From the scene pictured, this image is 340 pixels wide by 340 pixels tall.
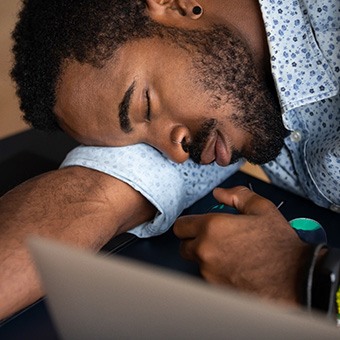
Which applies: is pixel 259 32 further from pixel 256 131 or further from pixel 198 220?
pixel 198 220

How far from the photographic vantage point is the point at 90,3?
0.95 meters

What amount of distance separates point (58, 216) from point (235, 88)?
335 mm

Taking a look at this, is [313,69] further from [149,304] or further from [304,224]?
[149,304]

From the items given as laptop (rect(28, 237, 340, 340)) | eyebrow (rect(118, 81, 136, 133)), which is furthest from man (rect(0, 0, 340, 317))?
laptop (rect(28, 237, 340, 340))

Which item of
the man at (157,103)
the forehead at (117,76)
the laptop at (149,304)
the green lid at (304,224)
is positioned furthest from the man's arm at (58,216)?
the laptop at (149,304)

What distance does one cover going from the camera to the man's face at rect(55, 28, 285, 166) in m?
0.90

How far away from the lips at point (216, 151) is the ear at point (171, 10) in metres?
0.19

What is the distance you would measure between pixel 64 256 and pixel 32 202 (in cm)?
52

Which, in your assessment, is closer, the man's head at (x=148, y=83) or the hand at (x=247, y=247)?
the hand at (x=247, y=247)

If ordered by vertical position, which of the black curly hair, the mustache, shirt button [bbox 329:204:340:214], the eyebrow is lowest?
shirt button [bbox 329:204:340:214]

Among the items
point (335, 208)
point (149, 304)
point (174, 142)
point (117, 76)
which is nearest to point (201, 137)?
point (174, 142)

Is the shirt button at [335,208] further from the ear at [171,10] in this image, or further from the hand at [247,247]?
the ear at [171,10]

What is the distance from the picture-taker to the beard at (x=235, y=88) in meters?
0.92

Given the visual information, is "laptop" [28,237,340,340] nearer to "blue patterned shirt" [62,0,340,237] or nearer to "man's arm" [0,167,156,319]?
"man's arm" [0,167,156,319]
